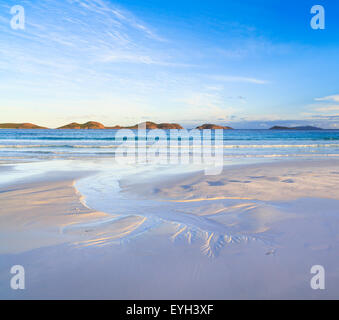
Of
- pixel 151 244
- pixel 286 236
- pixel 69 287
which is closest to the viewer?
pixel 69 287

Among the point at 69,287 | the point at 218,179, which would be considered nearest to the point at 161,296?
the point at 69,287

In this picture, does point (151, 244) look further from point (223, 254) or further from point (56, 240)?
point (56, 240)

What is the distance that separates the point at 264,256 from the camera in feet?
9.40

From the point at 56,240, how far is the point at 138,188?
3.36 meters
